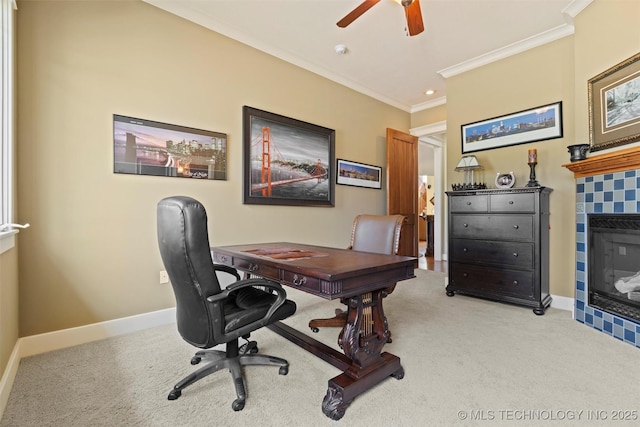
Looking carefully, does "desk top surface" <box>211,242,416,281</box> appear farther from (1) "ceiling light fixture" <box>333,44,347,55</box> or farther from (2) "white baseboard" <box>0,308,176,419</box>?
(1) "ceiling light fixture" <box>333,44,347,55</box>

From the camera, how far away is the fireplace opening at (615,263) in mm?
2334

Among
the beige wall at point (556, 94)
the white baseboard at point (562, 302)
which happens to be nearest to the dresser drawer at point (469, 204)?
the beige wall at point (556, 94)

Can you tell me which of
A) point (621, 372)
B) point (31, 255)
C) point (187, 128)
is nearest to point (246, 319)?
point (31, 255)

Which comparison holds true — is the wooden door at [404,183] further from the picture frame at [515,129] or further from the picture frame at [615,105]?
the picture frame at [615,105]

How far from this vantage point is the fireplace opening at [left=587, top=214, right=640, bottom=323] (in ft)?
7.66

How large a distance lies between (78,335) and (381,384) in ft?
7.55

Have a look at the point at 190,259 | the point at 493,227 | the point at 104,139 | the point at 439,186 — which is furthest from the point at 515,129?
the point at 104,139

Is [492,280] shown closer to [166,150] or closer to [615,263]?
[615,263]

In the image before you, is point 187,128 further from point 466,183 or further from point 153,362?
point 466,183

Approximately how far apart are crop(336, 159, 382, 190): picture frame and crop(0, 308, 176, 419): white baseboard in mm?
2673

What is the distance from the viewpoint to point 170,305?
A: 2.78m

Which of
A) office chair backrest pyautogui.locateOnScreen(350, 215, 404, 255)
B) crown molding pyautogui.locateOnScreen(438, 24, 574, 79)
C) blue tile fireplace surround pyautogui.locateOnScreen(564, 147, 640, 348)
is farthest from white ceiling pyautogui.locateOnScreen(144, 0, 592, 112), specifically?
office chair backrest pyautogui.locateOnScreen(350, 215, 404, 255)

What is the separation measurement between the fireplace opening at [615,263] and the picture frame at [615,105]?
2.11 ft

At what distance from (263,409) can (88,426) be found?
817 mm
